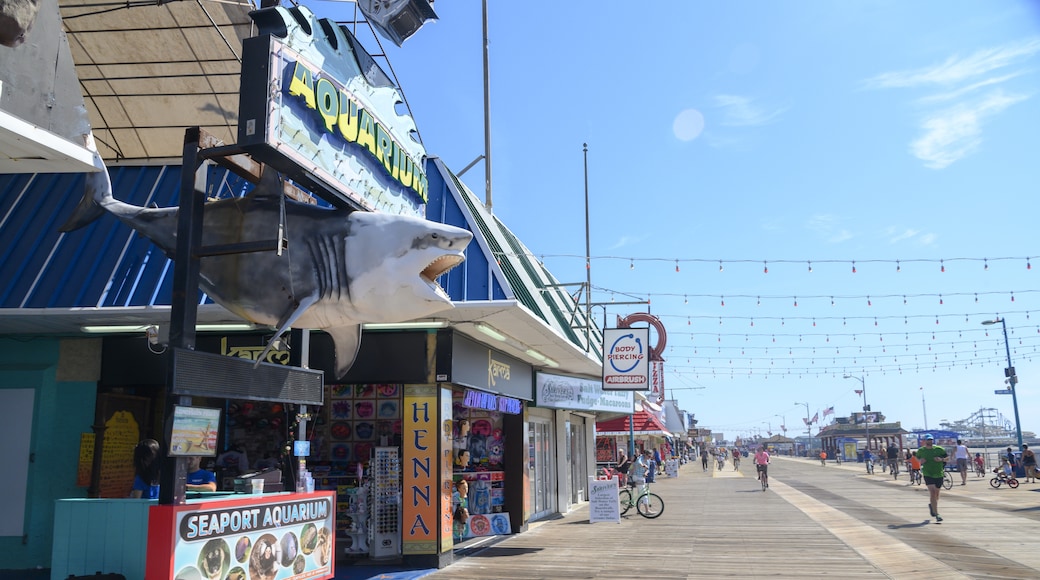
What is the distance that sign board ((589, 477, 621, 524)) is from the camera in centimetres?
1642

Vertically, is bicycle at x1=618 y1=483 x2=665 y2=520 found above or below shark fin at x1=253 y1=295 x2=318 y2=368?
below

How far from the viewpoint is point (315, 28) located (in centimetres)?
637

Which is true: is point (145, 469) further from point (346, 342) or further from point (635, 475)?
point (635, 475)

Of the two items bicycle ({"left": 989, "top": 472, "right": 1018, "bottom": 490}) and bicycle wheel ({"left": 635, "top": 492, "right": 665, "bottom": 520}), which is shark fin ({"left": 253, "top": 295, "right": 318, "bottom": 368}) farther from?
bicycle ({"left": 989, "top": 472, "right": 1018, "bottom": 490})

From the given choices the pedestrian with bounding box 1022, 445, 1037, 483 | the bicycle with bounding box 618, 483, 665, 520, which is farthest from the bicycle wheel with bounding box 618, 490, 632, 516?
the pedestrian with bounding box 1022, 445, 1037, 483

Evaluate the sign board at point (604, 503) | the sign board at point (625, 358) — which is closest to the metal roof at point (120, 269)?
the sign board at point (625, 358)

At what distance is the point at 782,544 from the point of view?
1296 cm

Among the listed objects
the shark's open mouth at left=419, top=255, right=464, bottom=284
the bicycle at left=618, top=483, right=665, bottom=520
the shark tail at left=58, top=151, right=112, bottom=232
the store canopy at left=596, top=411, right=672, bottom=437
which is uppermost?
the shark tail at left=58, top=151, right=112, bottom=232

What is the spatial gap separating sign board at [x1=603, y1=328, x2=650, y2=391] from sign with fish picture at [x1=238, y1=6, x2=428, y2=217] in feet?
29.0

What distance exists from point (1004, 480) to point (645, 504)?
1705 centimetres

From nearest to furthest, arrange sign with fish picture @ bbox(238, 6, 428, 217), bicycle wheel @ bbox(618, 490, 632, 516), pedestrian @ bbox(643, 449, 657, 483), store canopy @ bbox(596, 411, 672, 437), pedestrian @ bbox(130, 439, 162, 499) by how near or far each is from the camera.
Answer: sign with fish picture @ bbox(238, 6, 428, 217), pedestrian @ bbox(130, 439, 162, 499), bicycle wheel @ bbox(618, 490, 632, 516), pedestrian @ bbox(643, 449, 657, 483), store canopy @ bbox(596, 411, 672, 437)

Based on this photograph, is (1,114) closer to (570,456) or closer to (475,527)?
(475,527)

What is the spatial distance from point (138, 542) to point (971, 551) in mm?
11481

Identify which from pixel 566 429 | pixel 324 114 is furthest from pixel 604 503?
pixel 324 114
